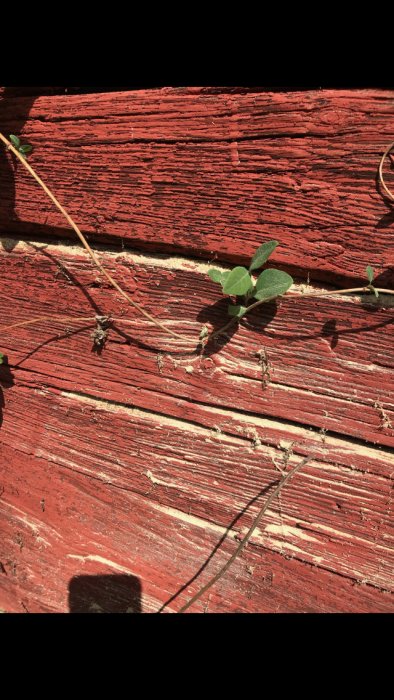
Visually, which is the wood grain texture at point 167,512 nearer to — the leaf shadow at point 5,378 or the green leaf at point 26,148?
the leaf shadow at point 5,378

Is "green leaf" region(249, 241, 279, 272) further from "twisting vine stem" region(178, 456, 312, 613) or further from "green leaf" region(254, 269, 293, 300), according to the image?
"twisting vine stem" region(178, 456, 312, 613)

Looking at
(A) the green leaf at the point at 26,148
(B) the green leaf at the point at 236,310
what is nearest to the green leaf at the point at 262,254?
(B) the green leaf at the point at 236,310

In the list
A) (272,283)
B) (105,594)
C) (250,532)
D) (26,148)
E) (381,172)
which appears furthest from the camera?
(105,594)

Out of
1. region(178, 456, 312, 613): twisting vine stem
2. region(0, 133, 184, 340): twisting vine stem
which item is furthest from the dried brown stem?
region(178, 456, 312, 613): twisting vine stem

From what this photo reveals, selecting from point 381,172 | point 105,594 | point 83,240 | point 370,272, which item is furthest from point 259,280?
point 105,594

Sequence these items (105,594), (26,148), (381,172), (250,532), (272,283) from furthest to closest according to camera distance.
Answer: (105,594), (26,148), (250,532), (272,283), (381,172)

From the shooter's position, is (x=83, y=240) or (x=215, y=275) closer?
(x=215, y=275)

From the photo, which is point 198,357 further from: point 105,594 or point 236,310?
point 105,594

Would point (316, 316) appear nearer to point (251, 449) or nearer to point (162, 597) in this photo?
point (251, 449)
